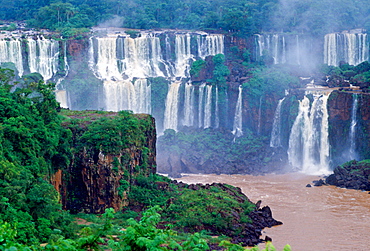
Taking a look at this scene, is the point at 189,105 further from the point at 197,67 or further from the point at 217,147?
the point at 217,147

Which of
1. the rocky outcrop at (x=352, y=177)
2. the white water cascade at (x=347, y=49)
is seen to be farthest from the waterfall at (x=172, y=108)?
the rocky outcrop at (x=352, y=177)

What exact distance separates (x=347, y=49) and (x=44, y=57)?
79.9 feet

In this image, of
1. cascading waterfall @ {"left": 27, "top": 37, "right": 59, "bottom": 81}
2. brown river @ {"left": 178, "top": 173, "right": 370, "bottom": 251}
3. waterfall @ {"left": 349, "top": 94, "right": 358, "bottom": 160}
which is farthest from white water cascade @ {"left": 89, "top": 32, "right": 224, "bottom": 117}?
waterfall @ {"left": 349, "top": 94, "right": 358, "bottom": 160}

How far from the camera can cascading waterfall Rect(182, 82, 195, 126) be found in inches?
1715

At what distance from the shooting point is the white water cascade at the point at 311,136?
124ft

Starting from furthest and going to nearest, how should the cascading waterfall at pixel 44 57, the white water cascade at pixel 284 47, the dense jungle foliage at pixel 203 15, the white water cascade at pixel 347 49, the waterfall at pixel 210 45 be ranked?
the dense jungle foliage at pixel 203 15 → the white water cascade at pixel 284 47 → the white water cascade at pixel 347 49 → the waterfall at pixel 210 45 → the cascading waterfall at pixel 44 57

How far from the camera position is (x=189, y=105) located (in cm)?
4372

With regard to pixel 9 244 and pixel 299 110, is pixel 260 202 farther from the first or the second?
pixel 9 244

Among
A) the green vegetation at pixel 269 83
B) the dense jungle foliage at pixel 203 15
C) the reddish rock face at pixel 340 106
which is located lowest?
the reddish rock face at pixel 340 106

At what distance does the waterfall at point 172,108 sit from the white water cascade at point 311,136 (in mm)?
9194

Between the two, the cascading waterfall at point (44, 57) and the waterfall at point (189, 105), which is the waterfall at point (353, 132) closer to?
the waterfall at point (189, 105)

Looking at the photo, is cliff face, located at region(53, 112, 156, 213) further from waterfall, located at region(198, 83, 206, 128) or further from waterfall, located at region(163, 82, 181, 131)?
waterfall, located at region(163, 82, 181, 131)

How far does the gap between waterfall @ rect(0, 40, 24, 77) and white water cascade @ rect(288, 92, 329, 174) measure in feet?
64.1

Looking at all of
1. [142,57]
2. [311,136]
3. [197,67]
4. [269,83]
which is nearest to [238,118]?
[269,83]
